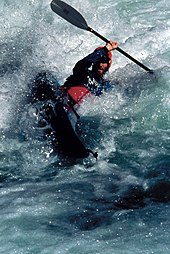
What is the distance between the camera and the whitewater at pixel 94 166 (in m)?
3.98

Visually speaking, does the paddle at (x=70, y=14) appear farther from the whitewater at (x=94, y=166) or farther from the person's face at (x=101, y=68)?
the person's face at (x=101, y=68)

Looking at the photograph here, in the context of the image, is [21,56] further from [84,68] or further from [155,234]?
[155,234]

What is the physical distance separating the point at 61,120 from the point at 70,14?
252cm

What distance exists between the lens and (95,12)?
32.3 feet

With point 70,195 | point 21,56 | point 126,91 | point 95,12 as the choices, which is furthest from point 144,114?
point 95,12

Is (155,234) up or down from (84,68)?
down

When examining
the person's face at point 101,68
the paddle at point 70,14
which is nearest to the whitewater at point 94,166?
the person's face at point 101,68

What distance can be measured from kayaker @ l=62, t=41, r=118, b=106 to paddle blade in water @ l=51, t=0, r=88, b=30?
79 centimetres

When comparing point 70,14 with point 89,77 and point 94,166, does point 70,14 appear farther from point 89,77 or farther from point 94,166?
point 94,166

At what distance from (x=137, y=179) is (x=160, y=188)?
0.27m

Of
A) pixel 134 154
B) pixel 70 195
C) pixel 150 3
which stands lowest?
pixel 150 3

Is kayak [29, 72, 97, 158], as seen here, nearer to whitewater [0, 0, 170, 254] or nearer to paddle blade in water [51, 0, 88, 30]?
whitewater [0, 0, 170, 254]

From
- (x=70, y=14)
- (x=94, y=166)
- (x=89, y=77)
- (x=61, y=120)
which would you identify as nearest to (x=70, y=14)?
(x=70, y=14)

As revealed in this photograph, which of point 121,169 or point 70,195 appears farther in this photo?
point 121,169
